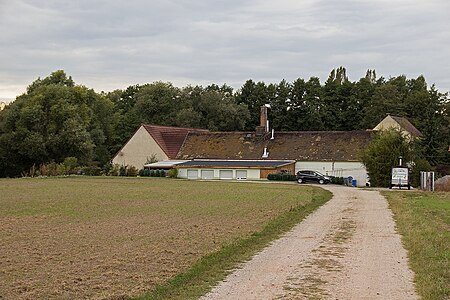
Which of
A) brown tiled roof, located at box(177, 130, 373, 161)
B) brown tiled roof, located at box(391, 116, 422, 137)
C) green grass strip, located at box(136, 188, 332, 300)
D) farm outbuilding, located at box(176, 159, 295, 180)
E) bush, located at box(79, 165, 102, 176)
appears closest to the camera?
green grass strip, located at box(136, 188, 332, 300)

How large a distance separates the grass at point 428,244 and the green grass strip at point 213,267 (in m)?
3.62

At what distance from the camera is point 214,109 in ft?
323

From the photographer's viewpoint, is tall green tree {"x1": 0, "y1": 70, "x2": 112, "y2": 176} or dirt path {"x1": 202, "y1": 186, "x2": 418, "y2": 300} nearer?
dirt path {"x1": 202, "y1": 186, "x2": 418, "y2": 300}

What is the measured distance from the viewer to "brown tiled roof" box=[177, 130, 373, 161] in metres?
70.8

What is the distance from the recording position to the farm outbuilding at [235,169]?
68.1 metres

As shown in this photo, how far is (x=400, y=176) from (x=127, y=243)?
38641mm

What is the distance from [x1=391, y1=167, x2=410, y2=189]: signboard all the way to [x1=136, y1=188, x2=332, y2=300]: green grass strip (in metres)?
31.6


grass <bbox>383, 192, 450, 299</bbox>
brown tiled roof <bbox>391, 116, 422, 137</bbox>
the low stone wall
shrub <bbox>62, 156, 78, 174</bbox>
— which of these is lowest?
grass <bbox>383, 192, 450, 299</bbox>

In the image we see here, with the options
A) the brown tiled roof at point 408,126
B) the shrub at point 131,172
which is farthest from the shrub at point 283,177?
the brown tiled roof at point 408,126

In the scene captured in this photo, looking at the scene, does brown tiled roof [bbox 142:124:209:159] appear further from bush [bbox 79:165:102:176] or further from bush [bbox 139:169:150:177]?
bush [bbox 79:165:102:176]

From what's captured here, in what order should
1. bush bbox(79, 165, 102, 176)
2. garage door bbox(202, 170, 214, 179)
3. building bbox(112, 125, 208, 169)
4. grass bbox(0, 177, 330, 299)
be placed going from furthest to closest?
1. building bbox(112, 125, 208, 169)
2. bush bbox(79, 165, 102, 176)
3. garage door bbox(202, 170, 214, 179)
4. grass bbox(0, 177, 330, 299)

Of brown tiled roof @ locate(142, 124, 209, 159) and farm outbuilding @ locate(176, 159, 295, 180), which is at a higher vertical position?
brown tiled roof @ locate(142, 124, 209, 159)

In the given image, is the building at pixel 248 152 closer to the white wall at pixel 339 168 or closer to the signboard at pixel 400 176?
the white wall at pixel 339 168

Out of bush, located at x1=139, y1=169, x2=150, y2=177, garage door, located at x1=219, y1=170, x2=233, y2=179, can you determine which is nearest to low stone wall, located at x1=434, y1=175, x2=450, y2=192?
A: garage door, located at x1=219, y1=170, x2=233, y2=179
